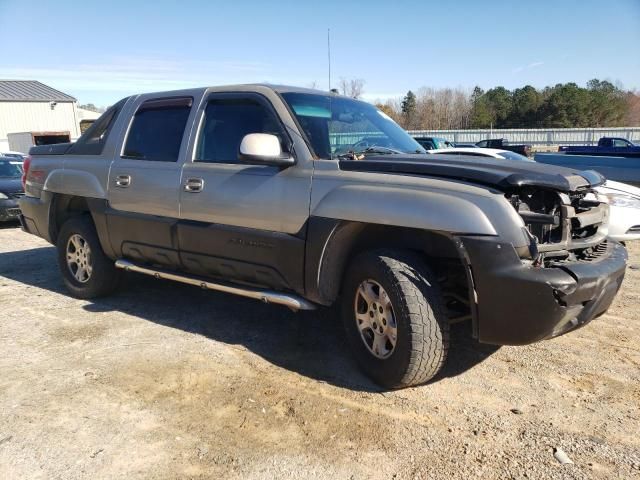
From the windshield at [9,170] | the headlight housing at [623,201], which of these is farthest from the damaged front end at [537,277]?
the windshield at [9,170]

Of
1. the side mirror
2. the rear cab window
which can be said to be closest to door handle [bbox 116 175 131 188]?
the rear cab window

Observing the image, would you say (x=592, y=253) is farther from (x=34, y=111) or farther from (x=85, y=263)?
(x=34, y=111)

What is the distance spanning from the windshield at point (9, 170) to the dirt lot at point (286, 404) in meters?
7.94

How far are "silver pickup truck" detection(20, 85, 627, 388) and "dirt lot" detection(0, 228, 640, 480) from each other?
409mm

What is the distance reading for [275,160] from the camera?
362 cm

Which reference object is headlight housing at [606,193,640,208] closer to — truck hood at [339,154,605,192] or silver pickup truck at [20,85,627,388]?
silver pickup truck at [20,85,627,388]

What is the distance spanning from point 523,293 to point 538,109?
5807 centimetres

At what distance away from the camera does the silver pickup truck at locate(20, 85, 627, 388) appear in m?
2.92

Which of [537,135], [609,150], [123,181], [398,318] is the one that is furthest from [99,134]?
[537,135]

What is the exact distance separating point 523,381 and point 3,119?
1800 inches

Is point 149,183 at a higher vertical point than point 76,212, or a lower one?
higher

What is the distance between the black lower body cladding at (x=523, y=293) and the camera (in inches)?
111

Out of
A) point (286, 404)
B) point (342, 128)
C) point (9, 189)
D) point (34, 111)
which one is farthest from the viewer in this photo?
point (34, 111)

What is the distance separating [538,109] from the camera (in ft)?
181
